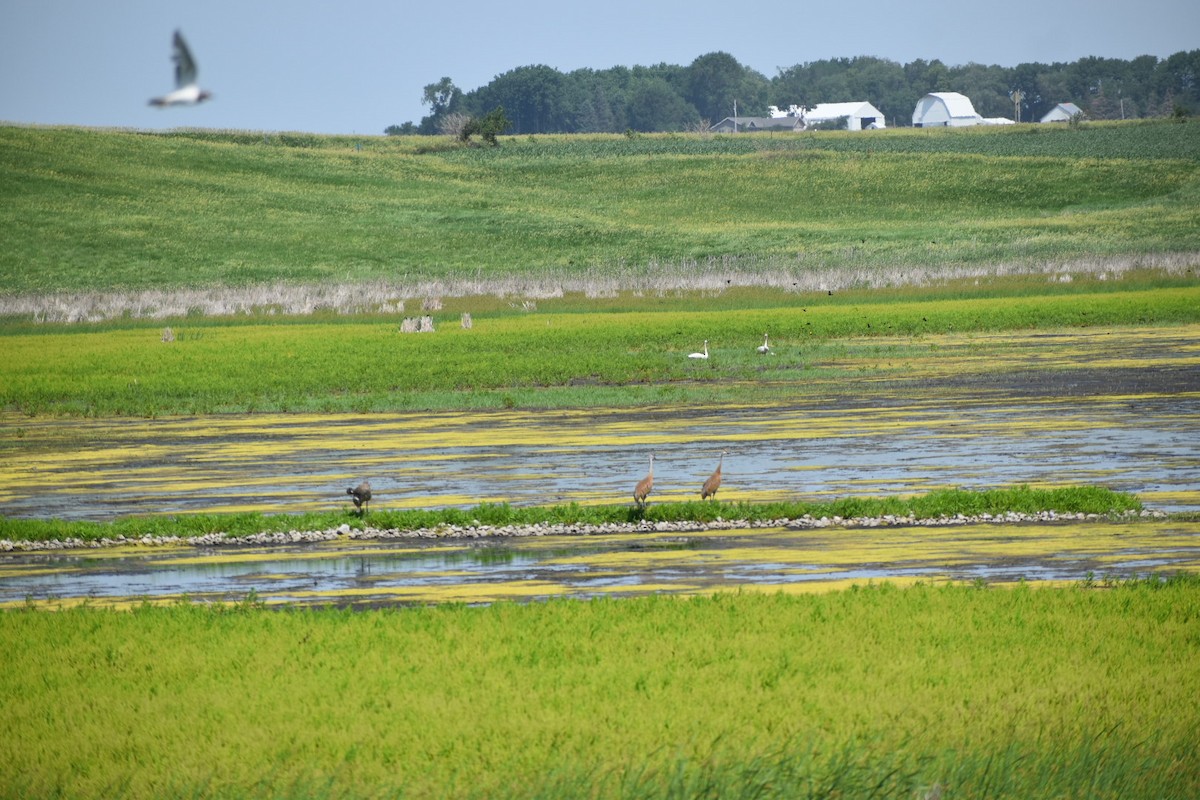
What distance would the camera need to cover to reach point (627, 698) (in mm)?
11125

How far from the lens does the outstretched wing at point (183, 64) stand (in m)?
6.63

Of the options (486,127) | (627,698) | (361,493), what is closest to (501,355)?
→ (361,493)

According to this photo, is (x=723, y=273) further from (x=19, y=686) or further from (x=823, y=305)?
(x=19, y=686)

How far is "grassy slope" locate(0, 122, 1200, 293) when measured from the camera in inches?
3465

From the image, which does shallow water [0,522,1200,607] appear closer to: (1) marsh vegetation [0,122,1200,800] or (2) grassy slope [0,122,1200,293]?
(1) marsh vegetation [0,122,1200,800]

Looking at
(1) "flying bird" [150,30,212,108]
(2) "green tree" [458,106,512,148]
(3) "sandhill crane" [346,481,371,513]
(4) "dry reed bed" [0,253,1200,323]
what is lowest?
(3) "sandhill crane" [346,481,371,513]

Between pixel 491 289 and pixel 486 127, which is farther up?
pixel 486 127

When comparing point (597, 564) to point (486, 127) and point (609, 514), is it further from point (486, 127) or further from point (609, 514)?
point (486, 127)

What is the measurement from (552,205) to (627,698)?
105m

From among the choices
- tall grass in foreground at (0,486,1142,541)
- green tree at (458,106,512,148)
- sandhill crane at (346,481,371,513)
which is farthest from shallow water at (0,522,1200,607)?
green tree at (458,106,512,148)

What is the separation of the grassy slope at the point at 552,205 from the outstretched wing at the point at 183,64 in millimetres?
72828

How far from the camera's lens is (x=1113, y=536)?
17734 mm

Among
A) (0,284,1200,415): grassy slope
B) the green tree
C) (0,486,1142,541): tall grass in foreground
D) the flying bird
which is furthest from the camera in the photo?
the green tree

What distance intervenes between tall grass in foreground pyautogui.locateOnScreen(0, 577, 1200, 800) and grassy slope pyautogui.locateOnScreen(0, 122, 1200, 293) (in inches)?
2619
